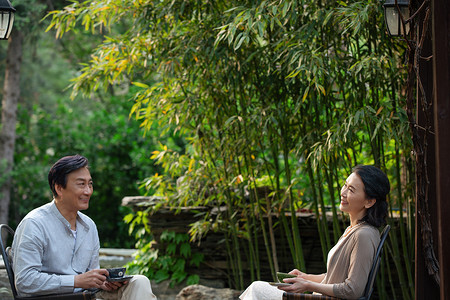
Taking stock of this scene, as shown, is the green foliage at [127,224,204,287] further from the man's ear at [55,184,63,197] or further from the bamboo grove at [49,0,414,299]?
the man's ear at [55,184,63,197]

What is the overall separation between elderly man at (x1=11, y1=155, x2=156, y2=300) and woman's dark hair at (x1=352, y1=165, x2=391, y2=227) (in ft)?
3.31

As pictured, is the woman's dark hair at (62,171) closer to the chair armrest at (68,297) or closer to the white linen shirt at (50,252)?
the white linen shirt at (50,252)

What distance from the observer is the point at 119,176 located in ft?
29.6

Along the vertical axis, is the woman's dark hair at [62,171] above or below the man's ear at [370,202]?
above

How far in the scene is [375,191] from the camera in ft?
8.55

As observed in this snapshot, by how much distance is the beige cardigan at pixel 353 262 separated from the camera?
8.18ft

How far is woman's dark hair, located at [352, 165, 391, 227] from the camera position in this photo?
2607mm

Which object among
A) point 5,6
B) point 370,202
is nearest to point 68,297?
point 370,202

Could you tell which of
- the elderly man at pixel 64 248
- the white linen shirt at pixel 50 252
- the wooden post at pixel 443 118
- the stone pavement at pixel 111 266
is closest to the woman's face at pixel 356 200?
the wooden post at pixel 443 118

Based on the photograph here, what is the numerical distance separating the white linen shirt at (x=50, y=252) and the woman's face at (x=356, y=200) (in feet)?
3.85

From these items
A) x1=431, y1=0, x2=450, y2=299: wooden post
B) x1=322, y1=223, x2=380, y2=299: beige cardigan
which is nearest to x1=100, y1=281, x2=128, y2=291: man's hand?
x1=322, y1=223, x2=380, y2=299: beige cardigan

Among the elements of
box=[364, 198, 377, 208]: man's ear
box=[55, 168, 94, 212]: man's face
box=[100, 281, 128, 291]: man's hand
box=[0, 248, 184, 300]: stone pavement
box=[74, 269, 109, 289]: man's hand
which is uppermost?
box=[55, 168, 94, 212]: man's face

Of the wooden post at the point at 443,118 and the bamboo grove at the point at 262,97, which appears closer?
the wooden post at the point at 443,118

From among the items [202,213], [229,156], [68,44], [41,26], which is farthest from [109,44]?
[68,44]
